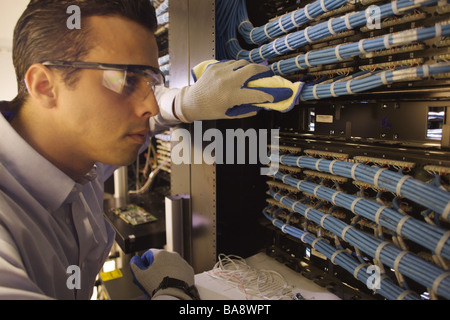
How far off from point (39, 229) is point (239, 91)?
2.87 feet

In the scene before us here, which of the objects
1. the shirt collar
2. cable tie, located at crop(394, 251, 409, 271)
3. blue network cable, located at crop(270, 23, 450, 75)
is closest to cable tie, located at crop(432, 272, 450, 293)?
cable tie, located at crop(394, 251, 409, 271)

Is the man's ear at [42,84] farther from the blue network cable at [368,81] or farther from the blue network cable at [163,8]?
the blue network cable at [163,8]

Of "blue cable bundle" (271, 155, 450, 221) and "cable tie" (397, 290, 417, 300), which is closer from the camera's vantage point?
"blue cable bundle" (271, 155, 450, 221)

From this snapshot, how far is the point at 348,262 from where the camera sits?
1198mm

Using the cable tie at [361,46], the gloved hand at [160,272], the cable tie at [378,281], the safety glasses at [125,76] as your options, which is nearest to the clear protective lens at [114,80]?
the safety glasses at [125,76]

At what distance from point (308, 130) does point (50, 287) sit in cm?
119

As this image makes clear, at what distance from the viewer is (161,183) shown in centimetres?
289

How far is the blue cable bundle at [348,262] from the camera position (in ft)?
3.38

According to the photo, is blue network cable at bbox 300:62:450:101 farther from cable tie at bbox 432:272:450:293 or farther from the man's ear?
the man's ear

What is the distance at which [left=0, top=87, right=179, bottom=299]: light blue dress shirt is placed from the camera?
67 cm

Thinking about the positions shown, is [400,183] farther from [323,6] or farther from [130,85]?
[130,85]

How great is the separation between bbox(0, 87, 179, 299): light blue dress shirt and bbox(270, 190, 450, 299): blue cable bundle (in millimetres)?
960

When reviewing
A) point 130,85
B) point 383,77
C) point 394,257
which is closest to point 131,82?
point 130,85

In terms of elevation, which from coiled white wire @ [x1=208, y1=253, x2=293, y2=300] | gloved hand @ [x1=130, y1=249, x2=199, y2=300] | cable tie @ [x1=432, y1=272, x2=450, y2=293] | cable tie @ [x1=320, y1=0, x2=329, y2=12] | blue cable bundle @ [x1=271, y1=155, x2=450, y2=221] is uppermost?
cable tie @ [x1=320, y1=0, x2=329, y2=12]
